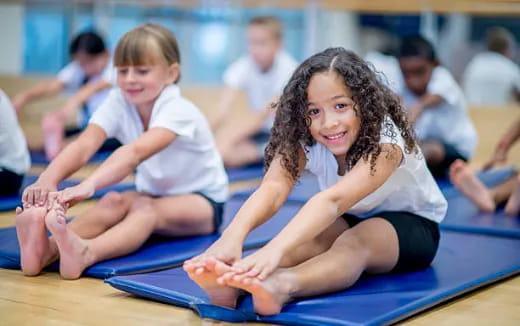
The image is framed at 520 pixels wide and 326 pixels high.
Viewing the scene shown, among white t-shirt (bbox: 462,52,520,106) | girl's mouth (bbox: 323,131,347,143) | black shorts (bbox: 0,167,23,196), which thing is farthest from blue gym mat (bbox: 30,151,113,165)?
white t-shirt (bbox: 462,52,520,106)

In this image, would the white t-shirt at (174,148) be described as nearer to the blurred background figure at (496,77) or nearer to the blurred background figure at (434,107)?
the blurred background figure at (434,107)

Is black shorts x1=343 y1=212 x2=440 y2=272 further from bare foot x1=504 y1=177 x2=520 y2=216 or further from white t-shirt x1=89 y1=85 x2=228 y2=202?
bare foot x1=504 y1=177 x2=520 y2=216

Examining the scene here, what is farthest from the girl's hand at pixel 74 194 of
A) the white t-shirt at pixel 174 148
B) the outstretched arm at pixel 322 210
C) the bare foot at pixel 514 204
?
the bare foot at pixel 514 204

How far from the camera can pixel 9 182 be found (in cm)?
297

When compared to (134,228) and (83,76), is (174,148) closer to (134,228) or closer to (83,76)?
(134,228)

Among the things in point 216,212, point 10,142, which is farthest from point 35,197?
point 10,142

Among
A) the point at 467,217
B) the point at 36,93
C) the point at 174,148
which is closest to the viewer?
the point at 174,148

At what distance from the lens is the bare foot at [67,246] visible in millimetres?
1858

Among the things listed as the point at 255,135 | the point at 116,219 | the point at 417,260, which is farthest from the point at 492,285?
the point at 255,135

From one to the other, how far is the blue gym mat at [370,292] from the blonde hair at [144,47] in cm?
61

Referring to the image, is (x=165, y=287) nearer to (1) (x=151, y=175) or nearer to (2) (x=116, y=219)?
(2) (x=116, y=219)

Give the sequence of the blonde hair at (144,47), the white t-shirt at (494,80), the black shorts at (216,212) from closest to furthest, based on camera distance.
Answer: the blonde hair at (144,47) < the black shorts at (216,212) < the white t-shirt at (494,80)

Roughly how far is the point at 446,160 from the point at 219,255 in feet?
7.37

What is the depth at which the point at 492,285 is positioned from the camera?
1995 mm
